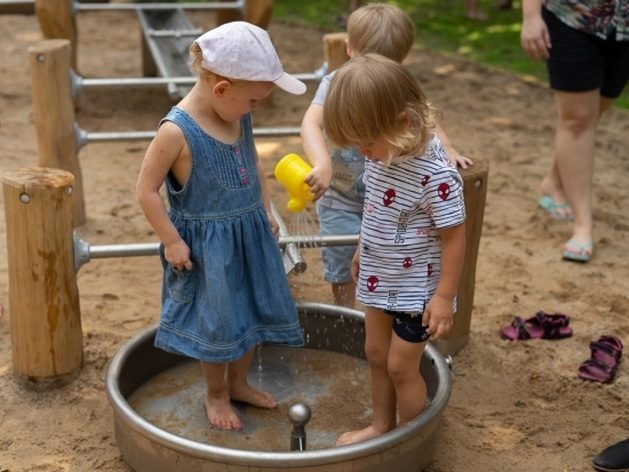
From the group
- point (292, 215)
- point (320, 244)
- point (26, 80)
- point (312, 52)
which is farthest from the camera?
point (312, 52)

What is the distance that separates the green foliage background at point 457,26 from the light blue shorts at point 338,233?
3558mm

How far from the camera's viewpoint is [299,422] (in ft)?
8.16

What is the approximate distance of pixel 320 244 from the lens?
10.2 ft

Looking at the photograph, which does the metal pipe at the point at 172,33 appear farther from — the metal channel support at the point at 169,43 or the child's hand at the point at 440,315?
the child's hand at the point at 440,315

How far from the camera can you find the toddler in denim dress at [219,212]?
8.09 ft

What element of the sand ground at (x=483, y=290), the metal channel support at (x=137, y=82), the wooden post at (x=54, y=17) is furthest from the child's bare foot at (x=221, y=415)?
the wooden post at (x=54, y=17)

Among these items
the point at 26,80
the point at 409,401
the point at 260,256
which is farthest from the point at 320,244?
the point at 26,80

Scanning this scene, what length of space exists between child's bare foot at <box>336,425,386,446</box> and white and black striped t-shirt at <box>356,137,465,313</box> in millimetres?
410

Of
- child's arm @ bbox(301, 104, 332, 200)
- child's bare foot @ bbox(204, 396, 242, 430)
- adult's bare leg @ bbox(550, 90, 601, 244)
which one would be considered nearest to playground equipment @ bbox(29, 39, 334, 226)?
adult's bare leg @ bbox(550, 90, 601, 244)

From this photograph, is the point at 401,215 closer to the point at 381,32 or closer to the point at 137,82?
the point at 381,32

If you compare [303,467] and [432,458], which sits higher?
[303,467]

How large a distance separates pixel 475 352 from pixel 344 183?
2.37 feet

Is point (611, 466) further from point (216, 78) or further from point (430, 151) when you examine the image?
point (216, 78)

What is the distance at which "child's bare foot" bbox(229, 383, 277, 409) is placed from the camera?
2.92 metres
